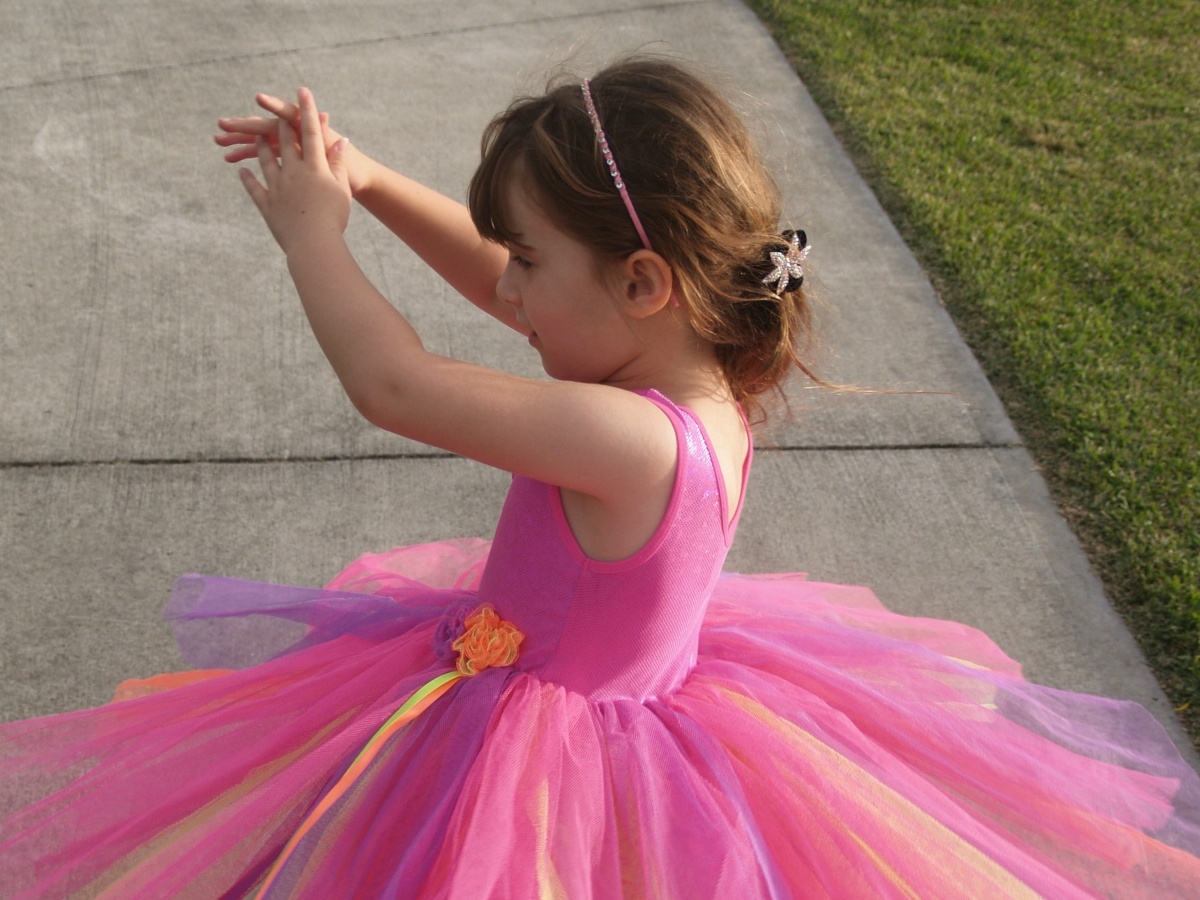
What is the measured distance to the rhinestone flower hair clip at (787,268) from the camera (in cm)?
171

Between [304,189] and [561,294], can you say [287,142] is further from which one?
[561,294]

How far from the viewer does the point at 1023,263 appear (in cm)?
412

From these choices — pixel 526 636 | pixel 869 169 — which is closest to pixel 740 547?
pixel 526 636

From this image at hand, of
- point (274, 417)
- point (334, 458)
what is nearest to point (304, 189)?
point (334, 458)

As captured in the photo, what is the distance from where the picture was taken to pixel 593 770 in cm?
162

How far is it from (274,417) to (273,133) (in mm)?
1512

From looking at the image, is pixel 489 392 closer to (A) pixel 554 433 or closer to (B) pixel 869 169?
(A) pixel 554 433

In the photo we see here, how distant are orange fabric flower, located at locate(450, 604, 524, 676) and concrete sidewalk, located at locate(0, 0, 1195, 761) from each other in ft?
3.17

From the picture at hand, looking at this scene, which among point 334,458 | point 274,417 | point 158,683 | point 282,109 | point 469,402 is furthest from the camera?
point 274,417

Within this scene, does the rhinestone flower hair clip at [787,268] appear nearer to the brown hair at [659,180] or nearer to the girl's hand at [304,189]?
the brown hair at [659,180]

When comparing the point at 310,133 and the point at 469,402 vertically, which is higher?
the point at 310,133

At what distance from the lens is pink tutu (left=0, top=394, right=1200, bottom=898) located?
1.56 meters

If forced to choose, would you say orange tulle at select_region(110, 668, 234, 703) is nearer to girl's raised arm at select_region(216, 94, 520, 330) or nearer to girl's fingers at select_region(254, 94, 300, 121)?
girl's raised arm at select_region(216, 94, 520, 330)

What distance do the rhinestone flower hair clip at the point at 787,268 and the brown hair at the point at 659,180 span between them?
0.02m
